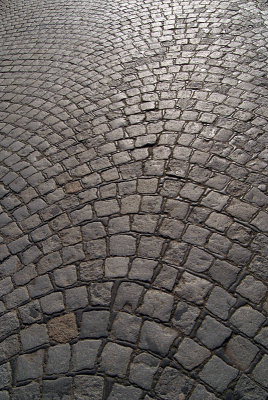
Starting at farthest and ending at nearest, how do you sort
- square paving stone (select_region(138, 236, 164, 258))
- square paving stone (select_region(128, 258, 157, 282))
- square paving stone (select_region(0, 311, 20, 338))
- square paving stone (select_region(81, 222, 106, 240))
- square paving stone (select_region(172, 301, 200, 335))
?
square paving stone (select_region(81, 222, 106, 240)) < square paving stone (select_region(138, 236, 164, 258)) < square paving stone (select_region(128, 258, 157, 282)) < square paving stone (select_region(0, 311, 20, 338)) < square paving stone (select_region(172, 301, 200, 335))

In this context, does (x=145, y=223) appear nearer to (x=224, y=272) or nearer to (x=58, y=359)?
(x=224, y=272)

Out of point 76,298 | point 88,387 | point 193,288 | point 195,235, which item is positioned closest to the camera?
point 88,387

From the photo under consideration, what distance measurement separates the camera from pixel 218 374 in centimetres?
240

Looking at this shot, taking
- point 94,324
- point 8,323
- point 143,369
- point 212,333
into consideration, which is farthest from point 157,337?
point 8,323

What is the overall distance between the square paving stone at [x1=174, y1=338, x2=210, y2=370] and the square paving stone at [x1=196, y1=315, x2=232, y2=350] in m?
0.06

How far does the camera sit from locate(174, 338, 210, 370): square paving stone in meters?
2.46

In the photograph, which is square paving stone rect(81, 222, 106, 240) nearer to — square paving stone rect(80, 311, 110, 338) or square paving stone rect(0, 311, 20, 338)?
square paving stone rect(80, 311, 110, 338)

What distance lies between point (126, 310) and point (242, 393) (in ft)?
3.28

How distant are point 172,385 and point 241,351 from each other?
55cm

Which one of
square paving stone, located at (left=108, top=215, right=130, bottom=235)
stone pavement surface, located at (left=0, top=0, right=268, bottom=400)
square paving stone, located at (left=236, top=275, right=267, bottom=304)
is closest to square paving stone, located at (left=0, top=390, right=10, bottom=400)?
stone pavement surface, located at (left=0, top=0, right=268, bottom=400)

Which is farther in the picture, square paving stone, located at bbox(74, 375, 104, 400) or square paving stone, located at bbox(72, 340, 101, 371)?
square paving stone, located at bbox(72, 340, 101, 371)

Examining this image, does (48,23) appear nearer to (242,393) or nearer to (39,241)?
(39,241)

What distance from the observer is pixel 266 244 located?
10.1 feet

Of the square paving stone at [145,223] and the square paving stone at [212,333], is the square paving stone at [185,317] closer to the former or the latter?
the square paving stone at [212,333]
